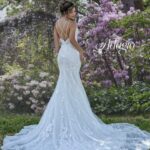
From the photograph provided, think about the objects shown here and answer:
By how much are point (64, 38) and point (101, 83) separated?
517 cm

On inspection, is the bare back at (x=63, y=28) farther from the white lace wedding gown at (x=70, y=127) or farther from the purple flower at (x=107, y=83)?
the purple flower at (x=107, y=83)

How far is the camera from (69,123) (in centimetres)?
743

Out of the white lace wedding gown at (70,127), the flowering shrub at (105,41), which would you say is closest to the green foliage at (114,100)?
the flowering shrub at (105,41)

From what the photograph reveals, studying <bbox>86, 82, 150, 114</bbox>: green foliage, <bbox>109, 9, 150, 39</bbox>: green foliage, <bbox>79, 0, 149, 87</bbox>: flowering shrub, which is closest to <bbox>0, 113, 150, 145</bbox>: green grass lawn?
<bbox>86, 82, 150, 114</bbox>: green foliage

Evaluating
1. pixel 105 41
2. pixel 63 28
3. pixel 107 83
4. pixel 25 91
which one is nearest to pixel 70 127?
pixel 63 28

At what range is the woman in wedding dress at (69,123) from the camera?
7.21 metres

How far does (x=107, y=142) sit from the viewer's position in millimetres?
7191

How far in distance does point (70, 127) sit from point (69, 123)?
0.06 m

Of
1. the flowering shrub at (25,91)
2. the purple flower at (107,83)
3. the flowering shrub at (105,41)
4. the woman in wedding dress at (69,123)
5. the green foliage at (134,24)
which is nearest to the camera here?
the woman in wedding dress at (69,123)

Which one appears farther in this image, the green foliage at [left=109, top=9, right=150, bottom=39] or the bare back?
the green foliage at [left=109, top=9, right=150, bottom=39]

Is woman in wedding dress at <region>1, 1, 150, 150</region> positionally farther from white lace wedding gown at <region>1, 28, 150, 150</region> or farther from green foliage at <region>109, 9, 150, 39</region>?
green foliage at <region>109, 9, 150, 39</region>

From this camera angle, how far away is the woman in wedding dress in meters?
7.21

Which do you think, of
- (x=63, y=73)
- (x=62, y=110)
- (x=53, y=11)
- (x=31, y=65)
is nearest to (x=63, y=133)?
(x=62, y=110)

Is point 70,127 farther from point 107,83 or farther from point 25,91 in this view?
point 107,83
